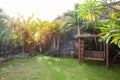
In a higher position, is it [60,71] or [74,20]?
[74,20]

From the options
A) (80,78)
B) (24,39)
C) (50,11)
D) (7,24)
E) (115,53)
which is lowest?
(80,78)

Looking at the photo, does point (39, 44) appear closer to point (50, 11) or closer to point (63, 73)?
point (50, 11)

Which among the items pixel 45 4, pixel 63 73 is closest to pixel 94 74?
pixel 63 73

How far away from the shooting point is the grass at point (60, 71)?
22.7 feet

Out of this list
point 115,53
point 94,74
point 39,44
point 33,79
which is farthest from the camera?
point 39,44

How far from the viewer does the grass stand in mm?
6906

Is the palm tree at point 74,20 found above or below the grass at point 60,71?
above

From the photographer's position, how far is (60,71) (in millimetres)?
7734

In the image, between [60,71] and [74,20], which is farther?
[74,20]

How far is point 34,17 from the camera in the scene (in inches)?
473

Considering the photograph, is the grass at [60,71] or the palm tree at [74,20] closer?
the grass at [60,71]

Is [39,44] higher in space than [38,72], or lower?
higher

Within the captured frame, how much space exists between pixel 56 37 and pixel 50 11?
3.91 metres

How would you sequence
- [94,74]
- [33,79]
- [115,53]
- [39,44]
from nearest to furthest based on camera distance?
[33,79], [94,74], [115,53], [39,44]
